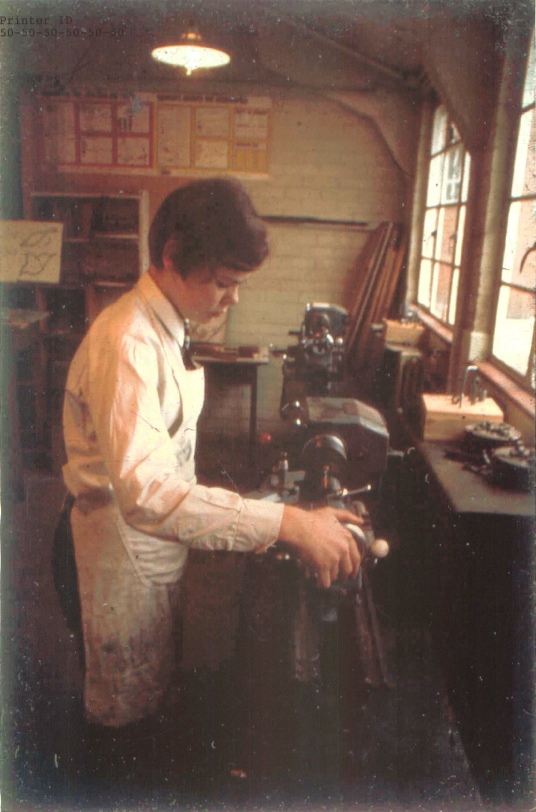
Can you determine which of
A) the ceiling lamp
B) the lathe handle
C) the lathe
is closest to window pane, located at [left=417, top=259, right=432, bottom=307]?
the ceiling lamp

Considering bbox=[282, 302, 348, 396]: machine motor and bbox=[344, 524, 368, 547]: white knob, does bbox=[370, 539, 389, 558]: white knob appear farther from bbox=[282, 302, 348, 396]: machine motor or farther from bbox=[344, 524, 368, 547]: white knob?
bbox=[282, 302, 348, 396]: machine motor

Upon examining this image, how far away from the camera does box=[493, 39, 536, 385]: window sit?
96.0 inches

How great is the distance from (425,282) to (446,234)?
2.31 feet

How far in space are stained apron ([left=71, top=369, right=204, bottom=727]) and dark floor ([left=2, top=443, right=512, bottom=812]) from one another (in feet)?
0.45

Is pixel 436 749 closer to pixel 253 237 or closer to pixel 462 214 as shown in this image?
pixel 253 237

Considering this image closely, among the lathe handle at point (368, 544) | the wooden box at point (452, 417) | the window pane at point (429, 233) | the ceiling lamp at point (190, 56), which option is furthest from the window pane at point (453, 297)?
the lathe handle at point (368, 544)

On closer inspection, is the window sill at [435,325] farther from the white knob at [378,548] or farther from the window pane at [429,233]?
the white knob at [378,548]

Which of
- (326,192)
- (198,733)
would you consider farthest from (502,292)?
(326,192)

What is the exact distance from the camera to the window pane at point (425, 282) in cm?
462

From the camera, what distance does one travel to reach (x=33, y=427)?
377 centimetres

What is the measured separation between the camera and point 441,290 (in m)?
4.13

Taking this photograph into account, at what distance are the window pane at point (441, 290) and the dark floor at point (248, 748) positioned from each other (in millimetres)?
2496

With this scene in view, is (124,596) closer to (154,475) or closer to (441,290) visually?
(154,475)

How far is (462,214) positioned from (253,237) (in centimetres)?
269
